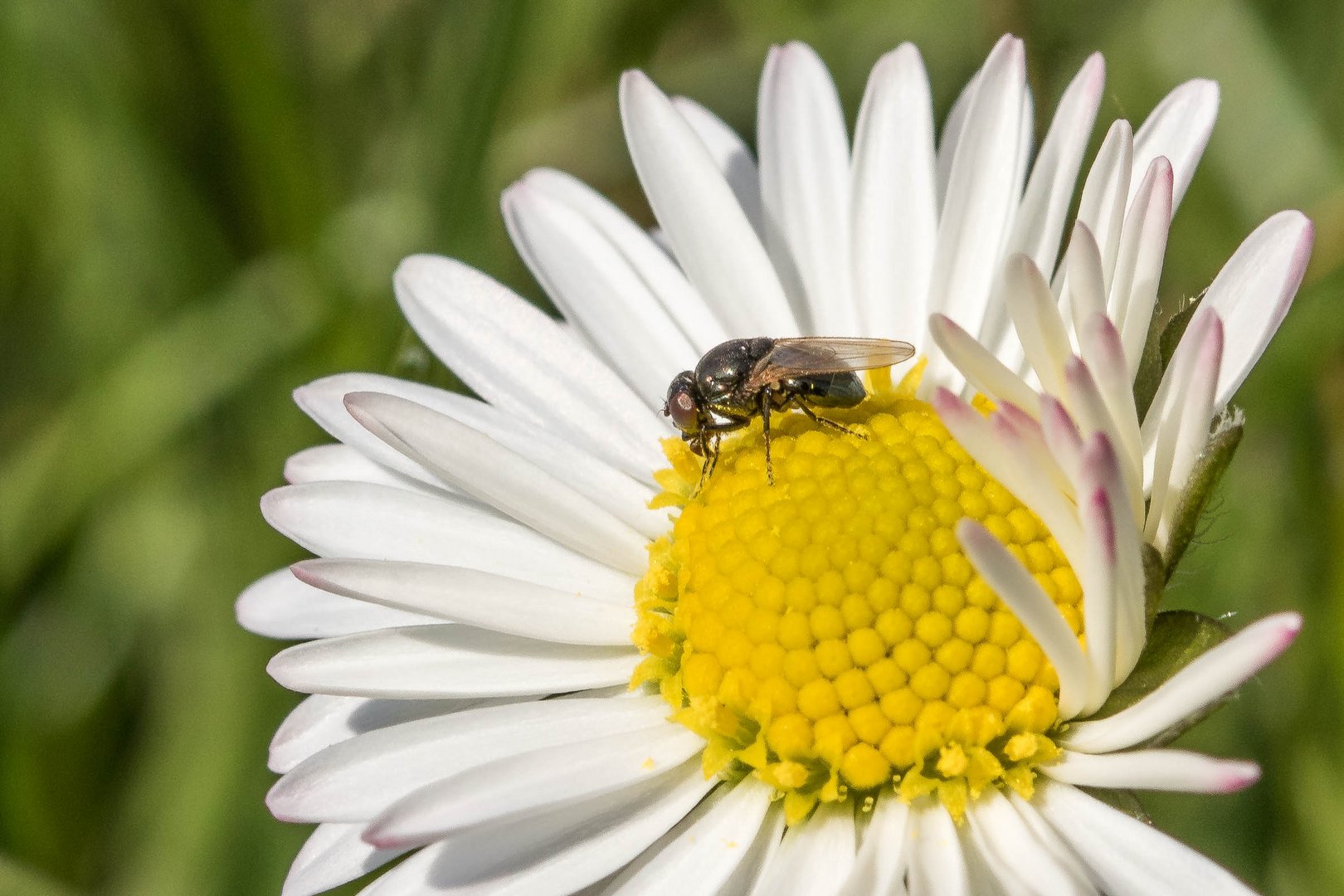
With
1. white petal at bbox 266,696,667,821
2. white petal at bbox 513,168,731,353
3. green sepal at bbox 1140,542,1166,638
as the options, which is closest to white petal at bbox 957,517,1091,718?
green sepal at bbox 1140,542,1166,638

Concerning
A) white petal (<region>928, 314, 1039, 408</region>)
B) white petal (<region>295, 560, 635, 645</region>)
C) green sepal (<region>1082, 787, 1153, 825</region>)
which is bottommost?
green sepal (<region>1082, 787, 1153, 825</region>)

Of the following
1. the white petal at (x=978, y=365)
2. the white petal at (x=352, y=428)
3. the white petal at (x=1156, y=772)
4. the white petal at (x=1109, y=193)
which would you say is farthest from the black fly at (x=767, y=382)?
the white petal at (x=1156, y=772)

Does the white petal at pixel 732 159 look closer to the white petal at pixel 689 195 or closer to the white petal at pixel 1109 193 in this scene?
the white petal at pixel 689 195

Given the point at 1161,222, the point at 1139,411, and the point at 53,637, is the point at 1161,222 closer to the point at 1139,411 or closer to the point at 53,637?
the point at 1139,411

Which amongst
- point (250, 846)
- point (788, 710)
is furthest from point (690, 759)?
point (250, 846)

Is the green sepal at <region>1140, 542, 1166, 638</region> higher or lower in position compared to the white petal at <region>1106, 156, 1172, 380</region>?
lower

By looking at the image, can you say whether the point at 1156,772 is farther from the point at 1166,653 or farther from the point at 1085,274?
the point at 1085,274

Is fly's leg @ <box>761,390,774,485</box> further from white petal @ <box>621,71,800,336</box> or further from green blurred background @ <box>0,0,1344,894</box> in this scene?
green blurred background @ <box>0,0,1344,894</box>
